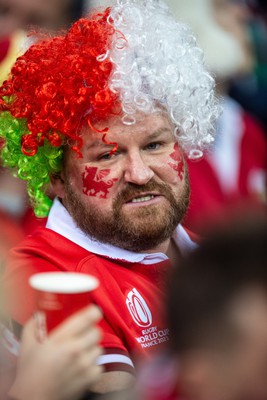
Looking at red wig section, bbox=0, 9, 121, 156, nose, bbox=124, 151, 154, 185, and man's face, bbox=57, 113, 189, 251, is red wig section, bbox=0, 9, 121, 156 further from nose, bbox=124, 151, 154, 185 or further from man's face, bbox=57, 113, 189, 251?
nose, bbox=124, 151, 154, 185

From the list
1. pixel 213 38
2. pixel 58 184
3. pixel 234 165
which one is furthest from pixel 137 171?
pixel 213 38

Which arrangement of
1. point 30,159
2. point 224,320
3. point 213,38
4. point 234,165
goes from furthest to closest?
point 213,38, point 234,165, point 30,159, point 224,320

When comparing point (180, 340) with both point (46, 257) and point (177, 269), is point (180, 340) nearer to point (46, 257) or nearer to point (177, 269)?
point (177, 269)

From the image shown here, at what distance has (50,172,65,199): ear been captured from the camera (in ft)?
13.7

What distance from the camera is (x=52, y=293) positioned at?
2.69 m

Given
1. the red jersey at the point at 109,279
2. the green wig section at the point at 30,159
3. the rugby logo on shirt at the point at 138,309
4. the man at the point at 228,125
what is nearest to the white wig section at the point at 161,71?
the green wig section at the point at 30,159

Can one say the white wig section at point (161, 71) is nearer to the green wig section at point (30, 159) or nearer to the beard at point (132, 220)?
the beard at point (132, 220)

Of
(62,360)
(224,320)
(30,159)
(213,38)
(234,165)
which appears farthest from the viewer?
(213,38)

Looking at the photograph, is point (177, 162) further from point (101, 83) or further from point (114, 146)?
point (101, 83)

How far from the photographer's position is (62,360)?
262cm

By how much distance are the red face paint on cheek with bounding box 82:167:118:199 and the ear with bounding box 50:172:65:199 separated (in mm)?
206

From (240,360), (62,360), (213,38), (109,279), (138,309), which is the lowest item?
(213,38)

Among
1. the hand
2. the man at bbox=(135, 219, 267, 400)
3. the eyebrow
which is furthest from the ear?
the man at bbox=(135, 219, 267, 400)

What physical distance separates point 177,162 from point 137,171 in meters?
0.24
